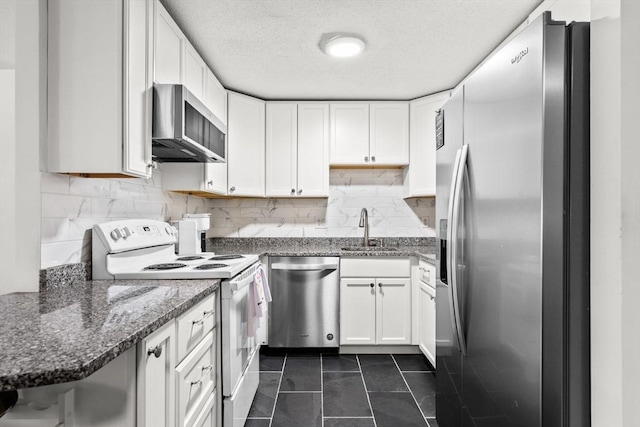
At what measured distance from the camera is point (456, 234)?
1.29 m

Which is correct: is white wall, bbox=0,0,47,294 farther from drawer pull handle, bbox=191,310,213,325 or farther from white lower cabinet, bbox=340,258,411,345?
white lower cabinet, bbox=340,258,411,345

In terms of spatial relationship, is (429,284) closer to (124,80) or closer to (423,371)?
(423,371)

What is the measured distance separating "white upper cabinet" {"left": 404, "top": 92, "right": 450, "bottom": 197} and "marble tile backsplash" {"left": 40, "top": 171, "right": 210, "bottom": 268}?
2208mm

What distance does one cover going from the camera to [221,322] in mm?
1680

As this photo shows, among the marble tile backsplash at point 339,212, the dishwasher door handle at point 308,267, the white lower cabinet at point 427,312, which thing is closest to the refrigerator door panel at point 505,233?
the white lower cabinet at point 427,312

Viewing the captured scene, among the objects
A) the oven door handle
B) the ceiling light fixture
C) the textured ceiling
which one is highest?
the textured ceiling

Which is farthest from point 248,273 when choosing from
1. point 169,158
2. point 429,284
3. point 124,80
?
point 429,284

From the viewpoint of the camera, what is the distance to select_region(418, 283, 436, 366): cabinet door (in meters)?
2.59

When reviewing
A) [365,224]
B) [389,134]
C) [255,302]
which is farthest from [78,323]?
[389,134]

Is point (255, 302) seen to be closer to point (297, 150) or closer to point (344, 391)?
point (344, 391)

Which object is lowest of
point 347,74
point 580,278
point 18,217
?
point 580,278

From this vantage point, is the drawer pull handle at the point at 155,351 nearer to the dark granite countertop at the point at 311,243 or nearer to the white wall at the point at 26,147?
the white wall at the point at 26,147

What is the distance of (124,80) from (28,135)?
41cm
